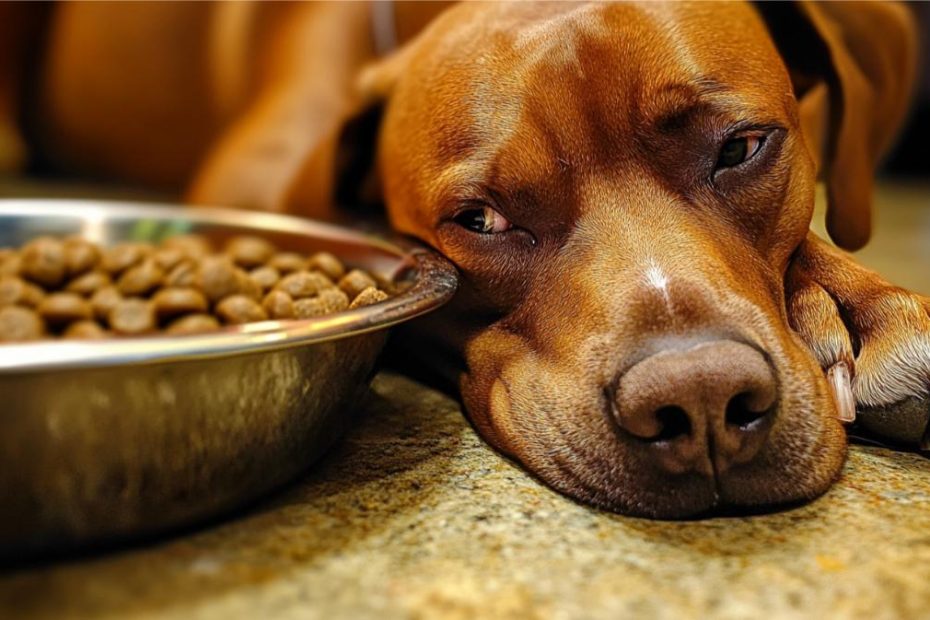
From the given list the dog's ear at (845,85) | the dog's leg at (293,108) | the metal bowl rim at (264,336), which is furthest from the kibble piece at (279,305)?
the dog's ear at (845,85)

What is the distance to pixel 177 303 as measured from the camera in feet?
5.10

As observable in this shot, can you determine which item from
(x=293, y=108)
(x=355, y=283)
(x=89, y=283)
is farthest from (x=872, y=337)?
(x=293, y=108)

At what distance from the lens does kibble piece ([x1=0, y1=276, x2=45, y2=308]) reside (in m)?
1.51

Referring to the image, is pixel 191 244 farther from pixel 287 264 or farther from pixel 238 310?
pixel 238 310

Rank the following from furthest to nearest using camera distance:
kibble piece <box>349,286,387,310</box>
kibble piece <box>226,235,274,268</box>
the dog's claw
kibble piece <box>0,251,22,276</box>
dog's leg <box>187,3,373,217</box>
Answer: dog's leg <box>187,3,373,217</box>, kibble piece <box>226,235,274,268</box>, kibble piece <box>0,251,22,276</box>, kibble piece <box>349,286,387,310</box>, the dog's claw

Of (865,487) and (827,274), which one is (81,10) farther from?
(865,487)

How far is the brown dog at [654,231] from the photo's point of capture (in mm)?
1306

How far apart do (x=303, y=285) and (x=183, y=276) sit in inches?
8.0

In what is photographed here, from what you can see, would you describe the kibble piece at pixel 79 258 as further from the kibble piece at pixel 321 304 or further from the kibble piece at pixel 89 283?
the kibble piece at pixel 321 304

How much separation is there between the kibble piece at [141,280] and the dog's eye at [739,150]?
96 cm

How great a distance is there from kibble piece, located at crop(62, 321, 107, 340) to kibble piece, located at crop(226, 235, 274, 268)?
443 mm

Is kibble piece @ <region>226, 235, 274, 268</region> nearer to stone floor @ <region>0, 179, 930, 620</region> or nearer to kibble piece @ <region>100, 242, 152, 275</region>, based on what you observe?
kibble piece @ <region>100, 242, 152, 275</region>

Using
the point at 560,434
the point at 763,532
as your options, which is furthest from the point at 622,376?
the point at 763,532

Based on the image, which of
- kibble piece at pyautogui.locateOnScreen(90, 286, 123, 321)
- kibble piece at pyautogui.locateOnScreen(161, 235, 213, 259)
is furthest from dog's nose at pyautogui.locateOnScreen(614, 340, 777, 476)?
kibble piece at pyautogui.locateOnScreen(161, 235, 213, 259)
